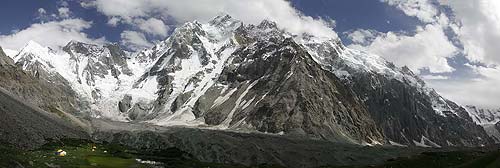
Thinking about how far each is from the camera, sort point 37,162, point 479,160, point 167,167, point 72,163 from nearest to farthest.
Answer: point 479,160 → point 37,162 → point 72,163 → point 167,167

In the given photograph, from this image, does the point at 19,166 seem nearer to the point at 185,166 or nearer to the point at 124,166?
the point at 124,166

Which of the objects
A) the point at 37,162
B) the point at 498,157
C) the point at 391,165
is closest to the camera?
the point at 498,157

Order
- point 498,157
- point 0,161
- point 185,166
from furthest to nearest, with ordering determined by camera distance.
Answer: point 185,166
point 0,161
point 498,157

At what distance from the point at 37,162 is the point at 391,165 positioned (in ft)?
305

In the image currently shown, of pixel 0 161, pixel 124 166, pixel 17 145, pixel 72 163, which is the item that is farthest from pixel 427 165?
pixel 17 145

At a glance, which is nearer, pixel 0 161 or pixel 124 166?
pixel 0 161

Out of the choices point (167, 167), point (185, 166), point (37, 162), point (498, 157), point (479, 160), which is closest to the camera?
point (498, 157)

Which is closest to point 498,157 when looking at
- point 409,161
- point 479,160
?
point 479,160

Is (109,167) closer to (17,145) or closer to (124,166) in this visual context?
(124,166)

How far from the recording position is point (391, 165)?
6289 inches

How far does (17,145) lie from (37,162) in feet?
220

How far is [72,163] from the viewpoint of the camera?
480 feet

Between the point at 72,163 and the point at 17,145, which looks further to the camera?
the point at 17,145

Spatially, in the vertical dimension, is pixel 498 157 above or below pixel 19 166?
above
